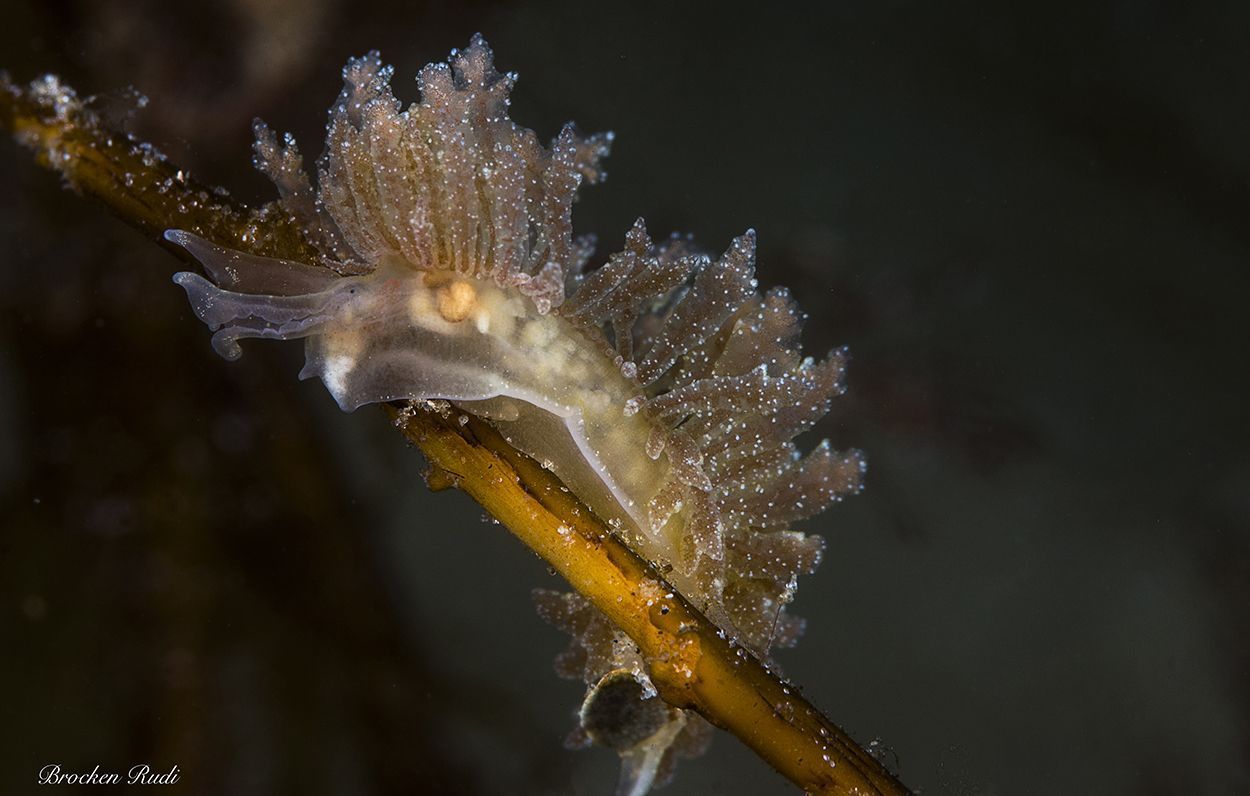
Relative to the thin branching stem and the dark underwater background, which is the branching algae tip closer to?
the thin branching stem

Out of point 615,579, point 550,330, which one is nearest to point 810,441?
point 550,330

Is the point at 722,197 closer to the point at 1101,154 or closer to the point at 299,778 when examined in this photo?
the point at 1101,154

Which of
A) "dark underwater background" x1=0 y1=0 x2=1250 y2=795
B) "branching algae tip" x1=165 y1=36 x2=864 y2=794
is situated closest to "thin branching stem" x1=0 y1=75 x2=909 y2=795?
"branching algae tip" x1=165 y1=36 x2=864 y2=794

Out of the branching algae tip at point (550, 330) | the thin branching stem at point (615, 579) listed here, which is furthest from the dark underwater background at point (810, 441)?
the thin branching stem at point (615, 579)

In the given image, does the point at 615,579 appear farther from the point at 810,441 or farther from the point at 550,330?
the point at 810,441

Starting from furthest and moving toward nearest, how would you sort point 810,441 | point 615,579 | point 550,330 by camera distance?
point 810,441
point 550,330
point 615,579

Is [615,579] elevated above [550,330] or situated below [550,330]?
below
